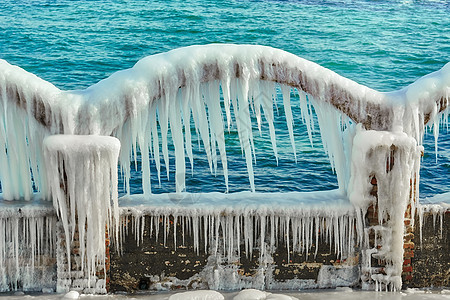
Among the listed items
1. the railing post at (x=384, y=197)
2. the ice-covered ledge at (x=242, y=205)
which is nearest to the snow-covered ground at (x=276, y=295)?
the railing post at (x=384, y=197)

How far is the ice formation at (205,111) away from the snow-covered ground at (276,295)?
233 mm

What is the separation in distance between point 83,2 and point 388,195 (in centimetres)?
2709

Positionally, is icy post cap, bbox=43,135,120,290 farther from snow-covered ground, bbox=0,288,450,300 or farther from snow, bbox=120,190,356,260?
snow-covered ground, bbox=0,288,450,300

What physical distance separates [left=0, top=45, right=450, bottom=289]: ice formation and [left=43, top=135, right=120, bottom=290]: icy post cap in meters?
0.02

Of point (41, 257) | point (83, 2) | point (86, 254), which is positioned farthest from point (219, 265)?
point (83, 2)

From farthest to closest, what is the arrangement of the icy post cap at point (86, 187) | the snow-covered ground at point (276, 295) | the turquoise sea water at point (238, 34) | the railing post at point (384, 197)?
the turquoise sea water at point (238, 34) → the snow-covered ground at point (276, 295) → the railing post at point (384, 197) → the icy post cap at point (86, 187)

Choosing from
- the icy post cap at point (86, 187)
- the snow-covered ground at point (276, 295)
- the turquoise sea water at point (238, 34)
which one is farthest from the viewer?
the turquoise sea water at point (238, 34)

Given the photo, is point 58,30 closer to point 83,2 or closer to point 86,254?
point 83,2

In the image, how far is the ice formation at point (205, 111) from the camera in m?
7.36

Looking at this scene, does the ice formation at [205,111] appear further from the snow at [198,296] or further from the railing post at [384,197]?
the snow at [198,296]

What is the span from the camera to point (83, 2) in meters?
32.2

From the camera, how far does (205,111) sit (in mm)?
7441

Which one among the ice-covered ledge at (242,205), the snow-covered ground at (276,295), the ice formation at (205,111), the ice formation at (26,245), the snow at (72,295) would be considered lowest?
the snow-covered ground at (276,295)

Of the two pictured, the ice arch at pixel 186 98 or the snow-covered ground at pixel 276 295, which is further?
the snow-covered ground at pixel 276 295
